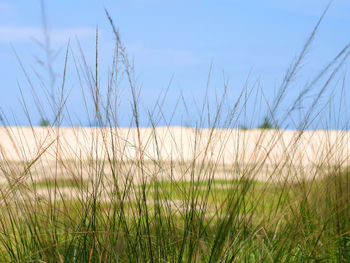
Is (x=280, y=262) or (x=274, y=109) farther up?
(x=274, y=109)

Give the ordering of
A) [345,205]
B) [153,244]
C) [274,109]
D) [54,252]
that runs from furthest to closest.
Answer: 1. [345,205]
2. [274,109]
3. [153,244]
4. [54,252]

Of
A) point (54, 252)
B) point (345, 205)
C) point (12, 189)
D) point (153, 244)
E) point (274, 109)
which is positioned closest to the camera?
point (54, 252)

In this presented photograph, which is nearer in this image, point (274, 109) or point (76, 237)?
point (76, 237)

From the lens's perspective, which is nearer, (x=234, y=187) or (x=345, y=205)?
(x=234, y=187)

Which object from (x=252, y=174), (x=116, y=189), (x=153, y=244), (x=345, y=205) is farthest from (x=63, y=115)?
(x=345, y=205)

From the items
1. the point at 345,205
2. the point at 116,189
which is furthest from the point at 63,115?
the point at 345,205

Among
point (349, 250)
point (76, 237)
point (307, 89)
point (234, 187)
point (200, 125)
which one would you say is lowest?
point (349, 250)

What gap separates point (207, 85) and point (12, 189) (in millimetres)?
950

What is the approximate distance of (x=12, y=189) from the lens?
1.66 metres

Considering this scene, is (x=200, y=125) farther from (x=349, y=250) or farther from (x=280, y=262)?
(x=349, y=250)

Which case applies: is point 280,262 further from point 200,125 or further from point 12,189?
point 12,189

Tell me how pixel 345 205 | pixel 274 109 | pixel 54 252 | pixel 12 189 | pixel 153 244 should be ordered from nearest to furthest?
pixel 54 252 → pixel 153 244 → pixel 12 189 → pixel 274 109 → pixel 345 205

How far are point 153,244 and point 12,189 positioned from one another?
613 mm

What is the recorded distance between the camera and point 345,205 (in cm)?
194
